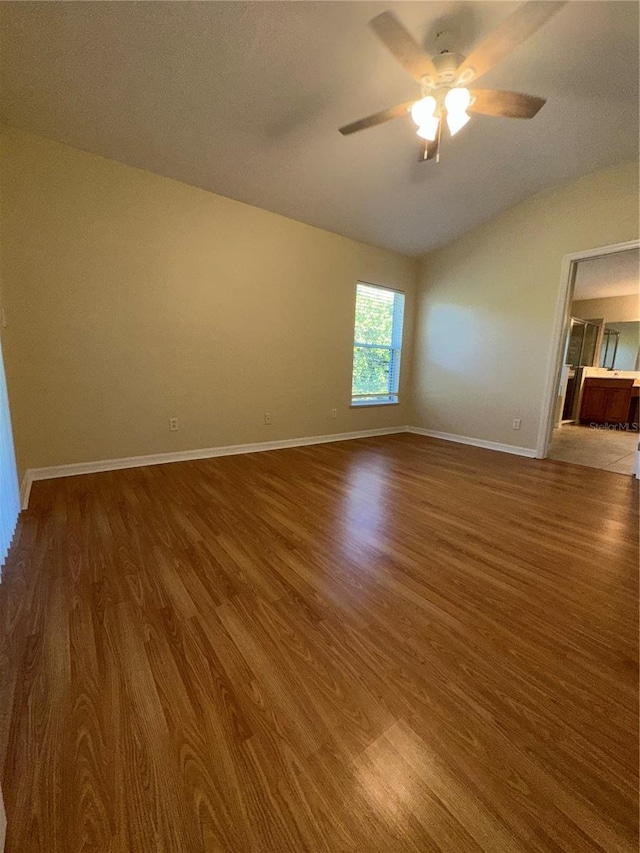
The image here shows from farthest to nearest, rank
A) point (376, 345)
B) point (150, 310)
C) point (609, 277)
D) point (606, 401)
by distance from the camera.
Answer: point (606, 401), point (609, 277), point (376, 345), point (150, 310)

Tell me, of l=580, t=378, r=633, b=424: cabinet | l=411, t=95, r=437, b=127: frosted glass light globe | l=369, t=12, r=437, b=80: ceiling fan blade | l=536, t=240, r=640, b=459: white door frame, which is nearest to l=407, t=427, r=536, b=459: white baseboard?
l=536, t=240, r=640, b=459: white door frame

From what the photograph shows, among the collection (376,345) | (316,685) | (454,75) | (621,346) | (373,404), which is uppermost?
(454,75)

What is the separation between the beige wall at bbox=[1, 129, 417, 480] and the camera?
7.85 ft

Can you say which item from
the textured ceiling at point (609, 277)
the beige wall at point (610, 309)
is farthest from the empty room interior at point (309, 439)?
the beige wall at point (610, 309)

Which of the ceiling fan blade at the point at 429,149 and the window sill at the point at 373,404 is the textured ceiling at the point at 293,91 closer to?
the ceiling fan blade at the point at 429,149

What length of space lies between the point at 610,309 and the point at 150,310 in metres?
8.18

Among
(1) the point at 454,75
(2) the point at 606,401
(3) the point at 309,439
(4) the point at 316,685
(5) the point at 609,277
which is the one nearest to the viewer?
(4) the point at 316,685

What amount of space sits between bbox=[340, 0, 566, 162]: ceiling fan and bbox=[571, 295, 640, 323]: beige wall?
20.0 ft

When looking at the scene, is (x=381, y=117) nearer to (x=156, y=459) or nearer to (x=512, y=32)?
(x=512, y=32)

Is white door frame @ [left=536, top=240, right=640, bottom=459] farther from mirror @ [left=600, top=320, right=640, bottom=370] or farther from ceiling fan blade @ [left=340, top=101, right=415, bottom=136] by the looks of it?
mirror @ [left=600, top=320, right=640, bottom=370]

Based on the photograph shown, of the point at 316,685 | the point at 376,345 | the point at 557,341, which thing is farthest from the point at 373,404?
the point at 316,685

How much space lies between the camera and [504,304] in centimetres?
386

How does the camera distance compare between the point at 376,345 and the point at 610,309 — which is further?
the point at 610,309

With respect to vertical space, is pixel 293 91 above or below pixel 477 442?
above
